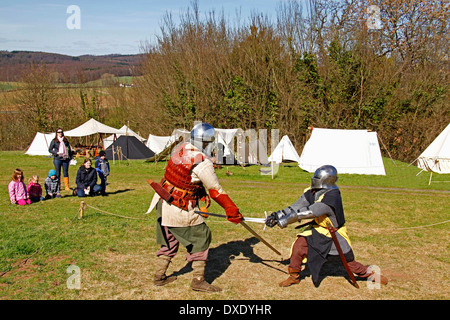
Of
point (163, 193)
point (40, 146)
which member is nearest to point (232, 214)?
point (163, 193)

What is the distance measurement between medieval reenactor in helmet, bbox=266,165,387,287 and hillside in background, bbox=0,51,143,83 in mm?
37062

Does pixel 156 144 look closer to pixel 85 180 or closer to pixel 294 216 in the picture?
pixel 85 180

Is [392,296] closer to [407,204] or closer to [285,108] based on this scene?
[407,204]

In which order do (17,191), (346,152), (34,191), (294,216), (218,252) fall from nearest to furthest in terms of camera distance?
(294,216) < (218,252) < (17,191) < (34,191) < (346,152)

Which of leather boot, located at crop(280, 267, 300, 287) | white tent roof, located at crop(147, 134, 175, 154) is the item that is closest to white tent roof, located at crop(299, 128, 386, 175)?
white tent roof, located at crop(147, 134, 175, 154)

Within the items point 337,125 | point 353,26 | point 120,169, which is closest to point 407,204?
point 120,169

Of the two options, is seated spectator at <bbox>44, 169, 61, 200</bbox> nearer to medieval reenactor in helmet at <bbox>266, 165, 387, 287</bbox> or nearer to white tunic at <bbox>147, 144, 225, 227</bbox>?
white tunic at <bbox>147, 144, 225, 227</bbox>

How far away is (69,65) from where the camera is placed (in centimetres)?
4641

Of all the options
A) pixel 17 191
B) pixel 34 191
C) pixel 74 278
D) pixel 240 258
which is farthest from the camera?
pixel 34 191

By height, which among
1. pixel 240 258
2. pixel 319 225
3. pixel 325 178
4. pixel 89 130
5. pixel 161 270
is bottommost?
pixel 240 258

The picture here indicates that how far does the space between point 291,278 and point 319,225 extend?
78 cm

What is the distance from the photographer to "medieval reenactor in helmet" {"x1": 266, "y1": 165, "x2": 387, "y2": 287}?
4.88 meters

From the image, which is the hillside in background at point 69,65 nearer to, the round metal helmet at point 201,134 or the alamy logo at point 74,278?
the alamy logo at point 74,278
